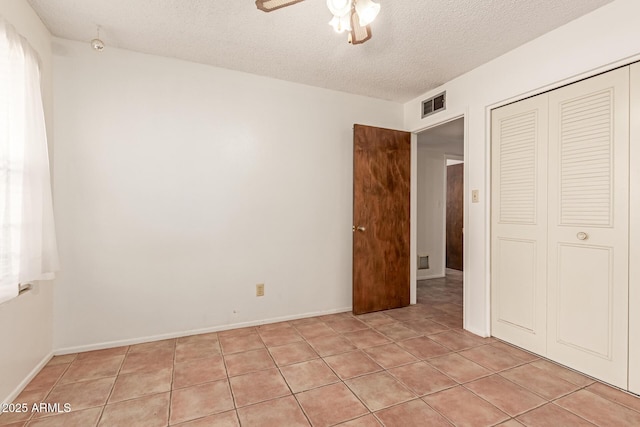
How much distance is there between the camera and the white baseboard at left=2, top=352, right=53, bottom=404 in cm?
175

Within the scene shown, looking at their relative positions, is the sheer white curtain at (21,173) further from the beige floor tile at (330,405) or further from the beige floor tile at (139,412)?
the beige floor tile at (330,405)

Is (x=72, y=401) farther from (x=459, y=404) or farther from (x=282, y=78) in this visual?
(x=282, y=78)

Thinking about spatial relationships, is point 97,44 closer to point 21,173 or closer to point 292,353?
point 21,173

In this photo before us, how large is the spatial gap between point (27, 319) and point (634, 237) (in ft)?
12.9

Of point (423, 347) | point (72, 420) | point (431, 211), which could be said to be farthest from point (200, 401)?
point (431, 211)

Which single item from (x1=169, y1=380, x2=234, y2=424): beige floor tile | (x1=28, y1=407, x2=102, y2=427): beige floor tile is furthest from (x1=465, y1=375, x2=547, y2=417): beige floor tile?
(x1=28, y1=407, x2=102, y2=427): beige floor tile

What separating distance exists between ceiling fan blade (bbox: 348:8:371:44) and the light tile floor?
6.96 ft

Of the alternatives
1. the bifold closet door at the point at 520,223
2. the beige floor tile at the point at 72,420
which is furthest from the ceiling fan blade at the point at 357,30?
the beige floor tile at the point at 72,420

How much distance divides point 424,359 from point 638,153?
6.41 feet

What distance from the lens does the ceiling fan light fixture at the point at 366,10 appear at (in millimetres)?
1453

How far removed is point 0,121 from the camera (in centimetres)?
146

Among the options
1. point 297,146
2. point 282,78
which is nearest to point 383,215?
point 297,146

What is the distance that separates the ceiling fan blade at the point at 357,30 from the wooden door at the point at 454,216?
5068mm

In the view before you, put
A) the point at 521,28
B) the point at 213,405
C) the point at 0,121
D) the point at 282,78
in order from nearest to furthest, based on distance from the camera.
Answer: the point at 0,121
the point at 213,405
the point at 521,28
the point at 282,78
